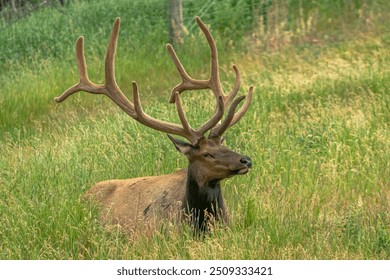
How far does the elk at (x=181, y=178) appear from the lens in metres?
8.77

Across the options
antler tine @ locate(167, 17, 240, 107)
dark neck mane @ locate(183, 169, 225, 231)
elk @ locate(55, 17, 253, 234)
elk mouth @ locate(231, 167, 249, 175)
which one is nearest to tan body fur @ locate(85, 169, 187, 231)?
elk @ locate(55, 17, 253, 234)

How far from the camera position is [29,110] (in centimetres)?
1545

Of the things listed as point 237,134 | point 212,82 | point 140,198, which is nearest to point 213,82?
point 212,82

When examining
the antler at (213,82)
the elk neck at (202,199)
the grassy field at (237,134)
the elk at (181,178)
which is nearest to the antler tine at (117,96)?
the elk at (181,178)

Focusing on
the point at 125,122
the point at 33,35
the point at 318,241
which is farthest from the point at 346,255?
the point at 33,35

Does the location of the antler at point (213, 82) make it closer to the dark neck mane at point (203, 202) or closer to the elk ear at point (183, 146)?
the elk ear at point (183, 146)

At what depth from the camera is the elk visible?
8.77 meters

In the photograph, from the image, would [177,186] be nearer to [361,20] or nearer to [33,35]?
[361,20]

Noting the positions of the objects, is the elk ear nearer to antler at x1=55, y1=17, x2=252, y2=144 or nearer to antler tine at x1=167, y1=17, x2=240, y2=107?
antler at x1=55, y1=17, x2=252, y2=144

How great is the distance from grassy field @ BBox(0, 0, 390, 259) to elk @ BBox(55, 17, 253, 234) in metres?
0.28

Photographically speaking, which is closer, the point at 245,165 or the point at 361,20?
the point at 245,165

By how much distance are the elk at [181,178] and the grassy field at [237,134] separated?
0.28 metres
